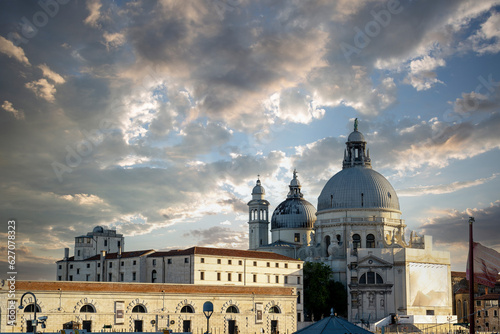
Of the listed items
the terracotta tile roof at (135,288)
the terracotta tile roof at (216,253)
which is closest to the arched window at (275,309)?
the terracotta tile roof at (135,288)

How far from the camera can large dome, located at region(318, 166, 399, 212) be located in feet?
329

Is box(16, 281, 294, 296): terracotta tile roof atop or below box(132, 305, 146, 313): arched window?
atop

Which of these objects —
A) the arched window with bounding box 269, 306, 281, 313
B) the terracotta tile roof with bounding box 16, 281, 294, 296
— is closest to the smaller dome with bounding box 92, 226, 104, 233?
the terracotta tile roof with bounding box 16, 281, 294, 296

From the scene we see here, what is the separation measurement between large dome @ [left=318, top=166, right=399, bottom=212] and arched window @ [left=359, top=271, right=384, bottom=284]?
40.5ft

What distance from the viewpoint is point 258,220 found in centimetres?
12194

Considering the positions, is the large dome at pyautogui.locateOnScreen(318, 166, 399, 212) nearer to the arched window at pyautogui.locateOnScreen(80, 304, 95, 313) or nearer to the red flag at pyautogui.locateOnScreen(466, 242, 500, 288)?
the arched window at pyautogui.locateOnScreen(80, 304, 95, 313)

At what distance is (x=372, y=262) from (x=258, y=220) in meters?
34.7

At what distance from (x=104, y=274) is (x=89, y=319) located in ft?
81.0

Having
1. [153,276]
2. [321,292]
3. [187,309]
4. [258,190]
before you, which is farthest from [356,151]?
[187,309]

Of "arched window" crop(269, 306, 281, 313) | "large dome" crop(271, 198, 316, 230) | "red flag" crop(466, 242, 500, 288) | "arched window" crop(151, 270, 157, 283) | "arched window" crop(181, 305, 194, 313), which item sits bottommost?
"arched window" crop(269, 306, 281, 313)

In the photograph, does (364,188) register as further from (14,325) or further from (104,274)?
(14,325)

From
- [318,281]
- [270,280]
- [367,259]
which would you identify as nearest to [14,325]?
[270,280]

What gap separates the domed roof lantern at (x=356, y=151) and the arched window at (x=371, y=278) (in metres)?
23.9

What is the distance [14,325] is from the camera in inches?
2331
